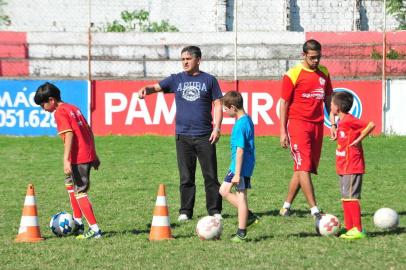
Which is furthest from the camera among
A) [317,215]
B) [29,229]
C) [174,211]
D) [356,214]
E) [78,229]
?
[174,211]

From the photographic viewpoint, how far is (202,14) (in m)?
32.5

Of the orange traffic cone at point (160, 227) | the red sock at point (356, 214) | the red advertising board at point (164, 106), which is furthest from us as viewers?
the red advertising board at point (164, 106)

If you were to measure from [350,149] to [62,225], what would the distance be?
120 inches

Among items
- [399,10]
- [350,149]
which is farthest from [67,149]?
[399,10]

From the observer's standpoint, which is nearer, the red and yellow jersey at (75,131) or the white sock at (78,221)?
the red and yellow jersey at (75,131)

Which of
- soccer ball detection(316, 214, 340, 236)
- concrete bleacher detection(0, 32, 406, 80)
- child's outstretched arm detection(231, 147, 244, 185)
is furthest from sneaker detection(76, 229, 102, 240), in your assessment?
concrete bleacher detection(0, 32, 406, 80)

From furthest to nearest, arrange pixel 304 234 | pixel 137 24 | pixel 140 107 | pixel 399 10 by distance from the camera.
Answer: pixel 137 24 → pixel 399 10 → pixel 140 107 → pixel 304 234

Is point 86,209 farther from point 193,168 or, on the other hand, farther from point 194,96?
point 194,96

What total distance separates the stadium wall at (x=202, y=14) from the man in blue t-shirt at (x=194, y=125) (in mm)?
19795

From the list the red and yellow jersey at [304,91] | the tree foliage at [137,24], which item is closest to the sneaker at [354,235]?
the red and yellow jersey at [304,91]

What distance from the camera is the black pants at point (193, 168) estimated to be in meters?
11.4

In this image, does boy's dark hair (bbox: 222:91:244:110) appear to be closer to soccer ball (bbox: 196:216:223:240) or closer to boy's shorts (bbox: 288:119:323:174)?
soccer ball (bbox: 196:216:223:240)

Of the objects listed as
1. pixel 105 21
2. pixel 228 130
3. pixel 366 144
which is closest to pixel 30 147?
pixel 228 130

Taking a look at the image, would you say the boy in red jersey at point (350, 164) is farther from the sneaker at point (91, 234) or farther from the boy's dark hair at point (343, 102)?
the sneaker at point (91, 234)
